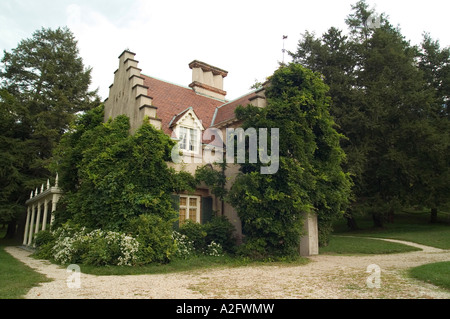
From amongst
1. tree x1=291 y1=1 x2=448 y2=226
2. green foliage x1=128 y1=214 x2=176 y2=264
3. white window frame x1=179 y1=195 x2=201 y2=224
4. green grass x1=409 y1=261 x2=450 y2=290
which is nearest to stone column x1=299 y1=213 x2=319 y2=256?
white window frame x1=179 y1=195 x2=201 y2=224

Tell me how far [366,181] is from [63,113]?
29171 millimetres

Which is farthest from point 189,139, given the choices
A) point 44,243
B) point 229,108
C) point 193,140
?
point 44,243

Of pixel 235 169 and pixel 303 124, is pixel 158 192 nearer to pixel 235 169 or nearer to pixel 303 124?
pixel 235 169

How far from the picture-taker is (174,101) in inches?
781

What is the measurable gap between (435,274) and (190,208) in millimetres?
10761

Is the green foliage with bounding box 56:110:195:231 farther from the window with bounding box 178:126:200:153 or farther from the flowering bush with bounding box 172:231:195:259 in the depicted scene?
the window with bounding box 178:126:200:153

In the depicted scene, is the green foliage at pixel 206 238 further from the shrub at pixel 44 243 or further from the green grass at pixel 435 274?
the green grass at pixel 435 274

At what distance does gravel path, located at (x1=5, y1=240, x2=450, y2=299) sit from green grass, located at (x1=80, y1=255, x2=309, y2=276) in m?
0.66

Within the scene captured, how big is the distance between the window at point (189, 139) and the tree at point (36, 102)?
16.6 metres

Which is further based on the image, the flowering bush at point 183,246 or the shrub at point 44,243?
the shrub at point 44,243

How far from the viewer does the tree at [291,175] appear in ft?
44.1

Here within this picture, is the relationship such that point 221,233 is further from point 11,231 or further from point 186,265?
point 11,231

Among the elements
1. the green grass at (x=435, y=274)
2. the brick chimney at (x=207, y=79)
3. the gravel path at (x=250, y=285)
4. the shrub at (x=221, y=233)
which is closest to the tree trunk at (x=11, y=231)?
the brick chimney at (x=207, y=79)
